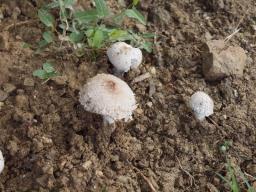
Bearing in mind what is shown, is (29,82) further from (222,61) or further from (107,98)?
(222,61)

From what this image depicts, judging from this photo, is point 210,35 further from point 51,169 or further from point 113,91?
point 51,169

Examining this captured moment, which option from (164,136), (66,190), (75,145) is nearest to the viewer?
(66,190)

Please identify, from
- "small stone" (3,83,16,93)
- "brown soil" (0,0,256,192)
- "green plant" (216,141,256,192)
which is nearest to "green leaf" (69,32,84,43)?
"brown soil" (0,0,256,192)

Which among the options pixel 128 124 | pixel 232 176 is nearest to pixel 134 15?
pixel 128 124

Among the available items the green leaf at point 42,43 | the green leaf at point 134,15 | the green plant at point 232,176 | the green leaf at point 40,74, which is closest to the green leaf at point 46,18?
the green leaf at point 42,43

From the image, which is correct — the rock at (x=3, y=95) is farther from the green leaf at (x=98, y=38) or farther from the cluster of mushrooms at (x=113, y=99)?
the green leaf at (x=98, y=38)

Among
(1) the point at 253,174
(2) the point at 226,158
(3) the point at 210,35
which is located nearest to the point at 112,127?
(2) the point at 226,158
